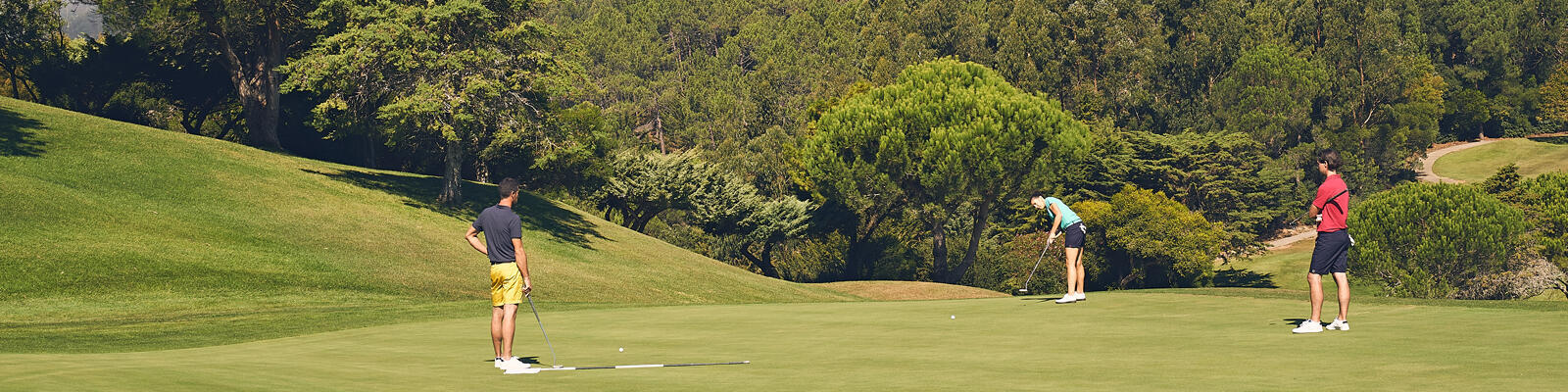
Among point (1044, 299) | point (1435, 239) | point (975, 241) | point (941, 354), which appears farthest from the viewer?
point (975, 241)

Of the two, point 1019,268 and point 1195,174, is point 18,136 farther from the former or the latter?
point 1195,174

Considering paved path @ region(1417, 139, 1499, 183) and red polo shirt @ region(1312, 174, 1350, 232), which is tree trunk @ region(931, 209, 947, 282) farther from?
paved path @ region(1417, 139, 1499, 183)

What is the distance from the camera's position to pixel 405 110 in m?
52.9

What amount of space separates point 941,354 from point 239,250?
105ft

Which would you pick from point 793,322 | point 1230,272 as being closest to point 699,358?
point 793,322

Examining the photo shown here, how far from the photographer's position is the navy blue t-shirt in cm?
1488

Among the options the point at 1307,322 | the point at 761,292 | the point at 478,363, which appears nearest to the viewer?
the point at 478,363

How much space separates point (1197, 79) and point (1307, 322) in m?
109

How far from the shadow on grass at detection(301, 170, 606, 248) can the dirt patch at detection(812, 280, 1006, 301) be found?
1194 centimetres

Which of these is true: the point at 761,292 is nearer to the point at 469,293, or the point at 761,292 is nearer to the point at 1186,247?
the point at 469,293

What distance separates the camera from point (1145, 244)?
254 ft

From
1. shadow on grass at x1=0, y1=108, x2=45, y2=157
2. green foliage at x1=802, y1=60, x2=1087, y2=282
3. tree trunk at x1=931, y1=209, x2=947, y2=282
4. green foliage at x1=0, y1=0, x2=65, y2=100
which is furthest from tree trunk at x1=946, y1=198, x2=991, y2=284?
green foliage at x1=0, y1=0, x2=65, y2=100

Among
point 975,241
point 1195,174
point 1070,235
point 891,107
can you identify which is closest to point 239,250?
point 1070,235

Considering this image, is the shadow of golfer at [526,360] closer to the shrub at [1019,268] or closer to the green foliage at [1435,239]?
the green foliage at [1435,239]
